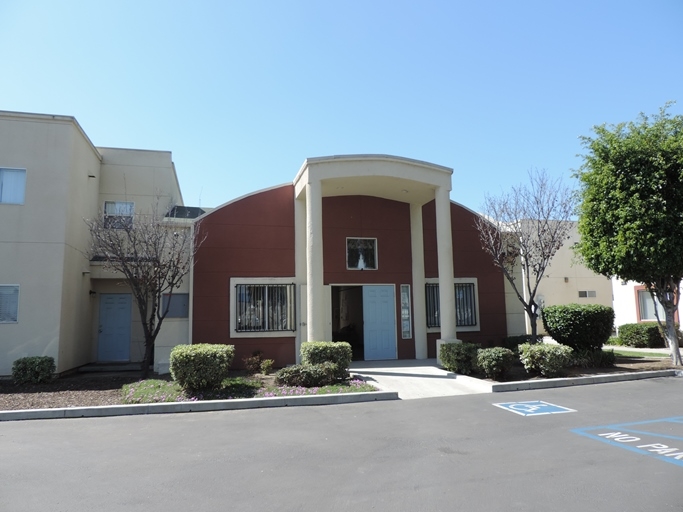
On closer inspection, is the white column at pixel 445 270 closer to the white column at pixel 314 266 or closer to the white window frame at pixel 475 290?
the white window frame at pixel 475 290

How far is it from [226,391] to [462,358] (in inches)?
223

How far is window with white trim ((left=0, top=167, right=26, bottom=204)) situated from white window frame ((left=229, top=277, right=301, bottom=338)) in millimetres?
5781

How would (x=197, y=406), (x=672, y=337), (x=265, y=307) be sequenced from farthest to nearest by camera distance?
(x=265, y=307), (x=672, y=337), (x=197, y=406)

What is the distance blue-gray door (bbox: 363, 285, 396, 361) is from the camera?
15.0m

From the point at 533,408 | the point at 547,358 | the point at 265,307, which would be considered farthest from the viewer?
the point at 265,307

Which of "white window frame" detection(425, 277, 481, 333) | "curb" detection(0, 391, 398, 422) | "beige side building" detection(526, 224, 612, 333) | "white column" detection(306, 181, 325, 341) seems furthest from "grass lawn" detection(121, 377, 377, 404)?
"beige side building" detection(526, 224, 612, 333)

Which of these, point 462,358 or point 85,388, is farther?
point 462,358

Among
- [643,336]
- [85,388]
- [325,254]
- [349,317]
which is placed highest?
[325,254]

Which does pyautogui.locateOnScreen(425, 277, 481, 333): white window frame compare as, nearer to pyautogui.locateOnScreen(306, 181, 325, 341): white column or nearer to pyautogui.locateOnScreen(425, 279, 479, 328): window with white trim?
pyautogui.locateOnScreen(425, 279, 479, 328): window with white trim

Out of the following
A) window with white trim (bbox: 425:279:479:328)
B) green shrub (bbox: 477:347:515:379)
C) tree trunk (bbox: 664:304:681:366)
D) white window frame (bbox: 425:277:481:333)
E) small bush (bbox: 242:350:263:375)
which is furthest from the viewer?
white window frame (bbox: 425:277:481:333)

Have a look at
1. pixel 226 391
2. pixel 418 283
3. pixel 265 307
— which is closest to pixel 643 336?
pixel 418 283

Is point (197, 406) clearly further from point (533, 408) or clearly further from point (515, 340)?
point (515, 340)

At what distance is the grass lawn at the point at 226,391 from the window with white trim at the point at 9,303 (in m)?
3.95

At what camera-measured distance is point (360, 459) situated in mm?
5805
